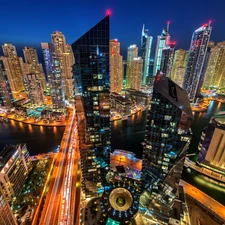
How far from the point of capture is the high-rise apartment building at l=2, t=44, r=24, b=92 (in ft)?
428

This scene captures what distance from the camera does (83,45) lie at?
983 inches

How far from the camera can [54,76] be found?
87312 mm

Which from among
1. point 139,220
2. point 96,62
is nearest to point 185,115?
point 96,62

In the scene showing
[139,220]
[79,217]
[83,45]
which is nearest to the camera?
[83,45]

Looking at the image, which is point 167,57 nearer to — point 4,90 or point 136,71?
point 136,71

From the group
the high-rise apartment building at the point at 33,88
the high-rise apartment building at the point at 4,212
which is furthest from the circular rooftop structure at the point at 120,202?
the high-rise apartment building at the point at 33,88

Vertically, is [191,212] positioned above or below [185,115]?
below

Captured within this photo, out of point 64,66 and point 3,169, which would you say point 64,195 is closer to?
point 3,169

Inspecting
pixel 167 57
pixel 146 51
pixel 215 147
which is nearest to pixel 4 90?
pixel 215 147

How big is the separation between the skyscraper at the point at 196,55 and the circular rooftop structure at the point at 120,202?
103073mm

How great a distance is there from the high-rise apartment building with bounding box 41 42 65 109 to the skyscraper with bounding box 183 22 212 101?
94.9m

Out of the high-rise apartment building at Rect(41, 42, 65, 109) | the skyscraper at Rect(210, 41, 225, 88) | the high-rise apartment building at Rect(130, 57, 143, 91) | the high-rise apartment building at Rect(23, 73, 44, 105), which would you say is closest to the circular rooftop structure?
the high-rise apartment building at Rect(41, 42, 65, 109)

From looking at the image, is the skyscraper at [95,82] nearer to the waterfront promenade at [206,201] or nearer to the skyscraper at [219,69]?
the waterfront promenade at [206,201]

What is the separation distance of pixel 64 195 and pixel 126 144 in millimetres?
33576
